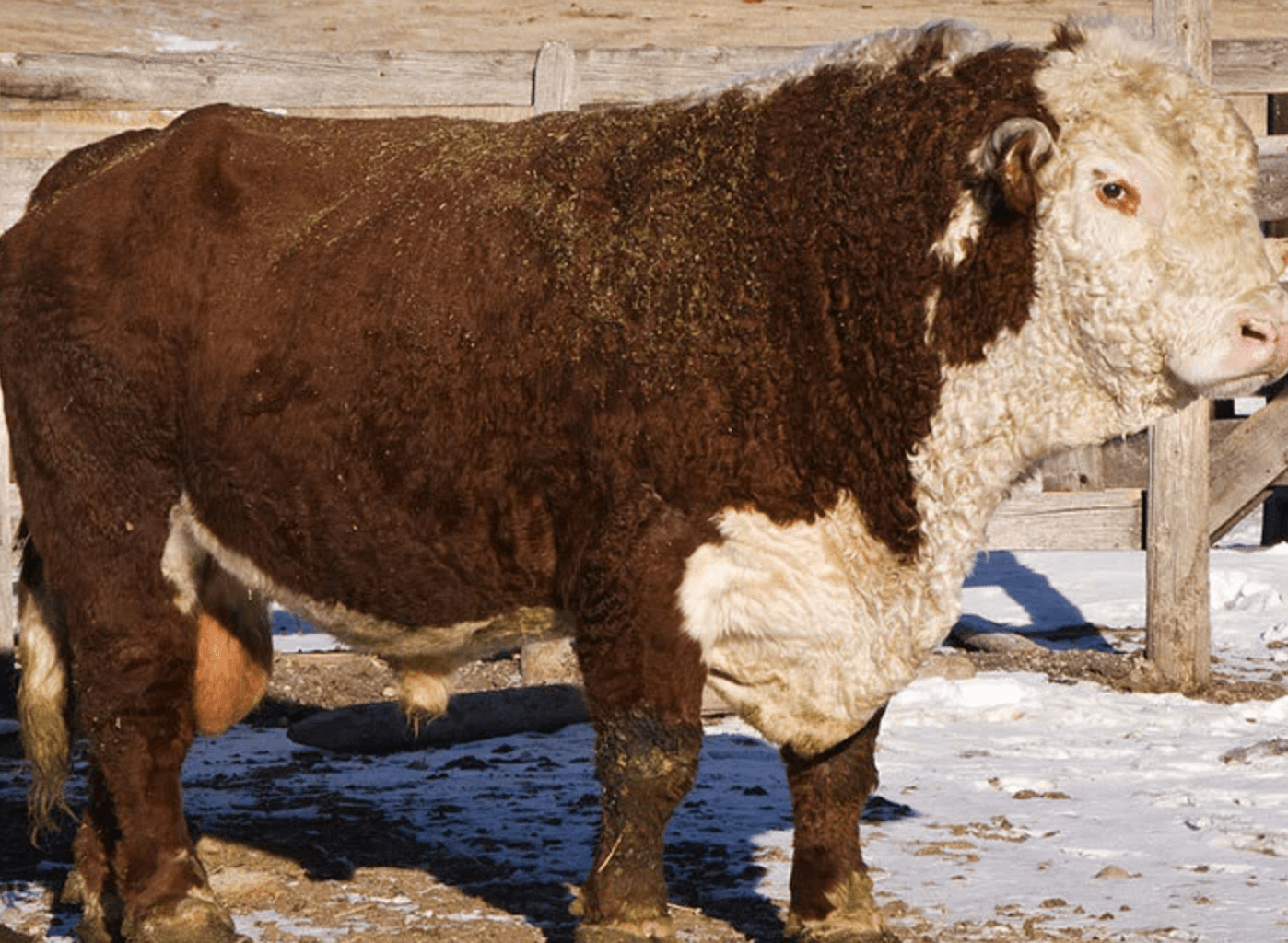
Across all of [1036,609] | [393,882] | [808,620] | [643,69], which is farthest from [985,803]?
[1036,609]

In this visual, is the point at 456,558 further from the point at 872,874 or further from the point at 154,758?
the point at 872,874

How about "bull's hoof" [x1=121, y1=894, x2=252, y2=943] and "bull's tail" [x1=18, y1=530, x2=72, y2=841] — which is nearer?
"bull's hoof" [x1=121, y1=894, x2=252, y2=943]

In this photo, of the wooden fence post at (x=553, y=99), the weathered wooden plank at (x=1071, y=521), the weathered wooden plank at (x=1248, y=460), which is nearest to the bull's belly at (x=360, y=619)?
the wooden fence post at (x=553, y=99)

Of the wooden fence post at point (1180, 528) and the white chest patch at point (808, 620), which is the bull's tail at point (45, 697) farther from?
the wooden fence post at point (1180, 528)

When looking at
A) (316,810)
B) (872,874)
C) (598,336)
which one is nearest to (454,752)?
(316,810)

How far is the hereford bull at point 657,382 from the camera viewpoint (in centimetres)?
406

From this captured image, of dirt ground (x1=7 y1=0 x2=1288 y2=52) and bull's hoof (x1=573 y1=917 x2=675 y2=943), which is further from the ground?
dirt ground (x1=7 y1=0 x2=1288 y2=52)

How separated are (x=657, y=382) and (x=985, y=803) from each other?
2443mm

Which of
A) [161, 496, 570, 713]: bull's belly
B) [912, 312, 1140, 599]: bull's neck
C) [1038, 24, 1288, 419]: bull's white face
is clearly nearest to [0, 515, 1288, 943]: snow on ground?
[161, 496, 570, 713]: bull's belly

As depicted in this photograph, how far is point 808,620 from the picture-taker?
4.16 m

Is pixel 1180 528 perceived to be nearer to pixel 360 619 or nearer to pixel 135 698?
pixel 360 619

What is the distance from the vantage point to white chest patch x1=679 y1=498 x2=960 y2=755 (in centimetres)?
411

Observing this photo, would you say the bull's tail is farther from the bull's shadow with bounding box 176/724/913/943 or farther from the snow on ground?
the bull's shadow with bounding box 176/724/913/943

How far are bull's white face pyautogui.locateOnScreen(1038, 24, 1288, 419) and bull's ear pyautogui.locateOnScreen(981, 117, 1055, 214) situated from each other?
3 cm
